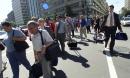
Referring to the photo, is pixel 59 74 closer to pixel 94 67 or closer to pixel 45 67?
pixel 94 67

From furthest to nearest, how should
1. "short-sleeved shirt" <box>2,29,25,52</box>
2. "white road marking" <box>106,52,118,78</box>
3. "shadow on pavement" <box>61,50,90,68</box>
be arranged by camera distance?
1. "shadow on pavement" <box>61,50,90,68</box>
2. "white road marking" <box>106,52,118,78</box>
3. "short-sleeved shirt" <box>2,29,25,52</box>

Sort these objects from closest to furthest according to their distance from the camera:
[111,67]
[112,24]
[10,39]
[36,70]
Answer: [36,70]
[10,39]
[111,67]
[112,24]

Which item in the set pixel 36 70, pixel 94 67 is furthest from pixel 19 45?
pixel 94 67

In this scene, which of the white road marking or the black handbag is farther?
the white road marking

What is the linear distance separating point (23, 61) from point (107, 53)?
5.32 metres

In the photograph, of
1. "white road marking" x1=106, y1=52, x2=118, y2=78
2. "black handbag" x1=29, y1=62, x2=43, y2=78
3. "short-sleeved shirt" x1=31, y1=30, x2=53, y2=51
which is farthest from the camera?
"white road marking" x1=106, y1=52, x2=118, y2=78

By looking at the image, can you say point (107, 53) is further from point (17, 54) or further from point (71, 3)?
point (71, 3)

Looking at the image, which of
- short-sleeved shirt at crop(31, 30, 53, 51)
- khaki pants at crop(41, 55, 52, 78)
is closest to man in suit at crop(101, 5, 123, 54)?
khaki pants at crop(41, 55, 52, 78)

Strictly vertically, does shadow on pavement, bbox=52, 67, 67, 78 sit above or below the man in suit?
below

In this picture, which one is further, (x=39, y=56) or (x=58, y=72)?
(x=58, y=72)

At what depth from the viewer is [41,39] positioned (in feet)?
21.4

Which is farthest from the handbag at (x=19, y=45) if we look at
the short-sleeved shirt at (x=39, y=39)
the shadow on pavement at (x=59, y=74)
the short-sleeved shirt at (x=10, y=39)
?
the shadow on pavement at (x=59, y=74)

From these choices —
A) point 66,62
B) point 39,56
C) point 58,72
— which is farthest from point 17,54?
point 66,62

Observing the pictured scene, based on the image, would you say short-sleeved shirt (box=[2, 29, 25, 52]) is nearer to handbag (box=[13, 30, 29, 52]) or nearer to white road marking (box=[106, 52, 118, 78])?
handbag (box=[13, 30, 29, 52])
